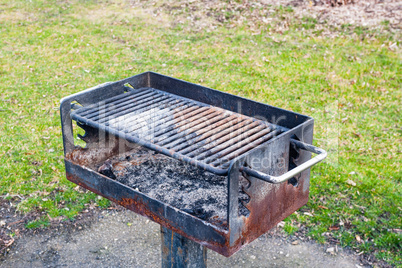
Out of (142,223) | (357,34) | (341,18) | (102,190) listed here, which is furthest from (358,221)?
(341,18)

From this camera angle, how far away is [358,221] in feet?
13.6

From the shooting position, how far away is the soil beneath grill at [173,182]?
2807 mm

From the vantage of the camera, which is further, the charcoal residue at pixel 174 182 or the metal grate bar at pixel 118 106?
the metal grate bar at pixel 118 106

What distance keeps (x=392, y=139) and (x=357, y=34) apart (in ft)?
10.5

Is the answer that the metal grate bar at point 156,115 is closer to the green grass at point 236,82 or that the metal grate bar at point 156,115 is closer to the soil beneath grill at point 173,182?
the soil beneath grill at point 173,182

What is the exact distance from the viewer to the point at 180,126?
9.56 ft

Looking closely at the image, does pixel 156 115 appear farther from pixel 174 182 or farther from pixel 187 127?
pixel 174 182

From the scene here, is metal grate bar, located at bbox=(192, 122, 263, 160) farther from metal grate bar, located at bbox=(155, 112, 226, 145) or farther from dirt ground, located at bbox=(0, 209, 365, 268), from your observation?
dirt ground, located at bbox=(0, 209, 365, 268)

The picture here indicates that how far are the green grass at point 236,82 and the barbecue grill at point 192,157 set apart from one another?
4.62 feet

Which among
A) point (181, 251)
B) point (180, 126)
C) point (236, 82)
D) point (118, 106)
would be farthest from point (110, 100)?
point (236, 82)

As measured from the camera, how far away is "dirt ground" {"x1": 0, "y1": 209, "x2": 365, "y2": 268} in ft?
12.5

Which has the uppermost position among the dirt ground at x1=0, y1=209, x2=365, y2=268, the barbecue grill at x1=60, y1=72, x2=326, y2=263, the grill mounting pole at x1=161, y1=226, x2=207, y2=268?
the barbecue grill at x1=60, y1=72, x2=326, y2=263

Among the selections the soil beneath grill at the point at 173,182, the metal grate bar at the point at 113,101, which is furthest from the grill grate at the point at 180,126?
the soil beneath grill at the point at 173,182

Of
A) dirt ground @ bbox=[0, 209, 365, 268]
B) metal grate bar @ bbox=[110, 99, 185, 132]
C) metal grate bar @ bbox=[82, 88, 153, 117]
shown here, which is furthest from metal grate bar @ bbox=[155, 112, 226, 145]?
dirt ground @ bbox=[0, 209, 365, 268]
